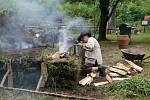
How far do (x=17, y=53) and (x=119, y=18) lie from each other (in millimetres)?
31018

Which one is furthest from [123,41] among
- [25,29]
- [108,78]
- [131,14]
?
[131,14]

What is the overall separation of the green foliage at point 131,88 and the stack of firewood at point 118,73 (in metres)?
0.79

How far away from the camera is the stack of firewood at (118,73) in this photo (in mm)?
10794

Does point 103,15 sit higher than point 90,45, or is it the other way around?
point 103,15

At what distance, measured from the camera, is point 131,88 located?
9688 millimetres

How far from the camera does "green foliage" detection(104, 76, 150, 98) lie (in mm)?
9468

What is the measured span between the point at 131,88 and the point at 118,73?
7.18 ft

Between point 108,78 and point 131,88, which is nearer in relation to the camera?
point 131,88

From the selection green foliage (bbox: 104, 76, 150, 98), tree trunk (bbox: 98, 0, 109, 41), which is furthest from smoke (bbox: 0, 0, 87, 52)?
tree trunk (bbox: 98, 0, 109, 41)

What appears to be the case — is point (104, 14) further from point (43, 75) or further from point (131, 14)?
point (131, 14)

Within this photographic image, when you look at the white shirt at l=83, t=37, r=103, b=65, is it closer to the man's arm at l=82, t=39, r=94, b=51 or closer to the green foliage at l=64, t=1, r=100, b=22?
the man's arm at l=82, t=39, r=94, b=51

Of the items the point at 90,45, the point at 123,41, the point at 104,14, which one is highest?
the point at 104,14

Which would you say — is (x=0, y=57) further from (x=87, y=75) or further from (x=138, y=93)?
(x=138, y=93)

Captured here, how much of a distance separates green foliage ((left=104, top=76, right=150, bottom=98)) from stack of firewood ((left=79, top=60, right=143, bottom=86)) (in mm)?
790
